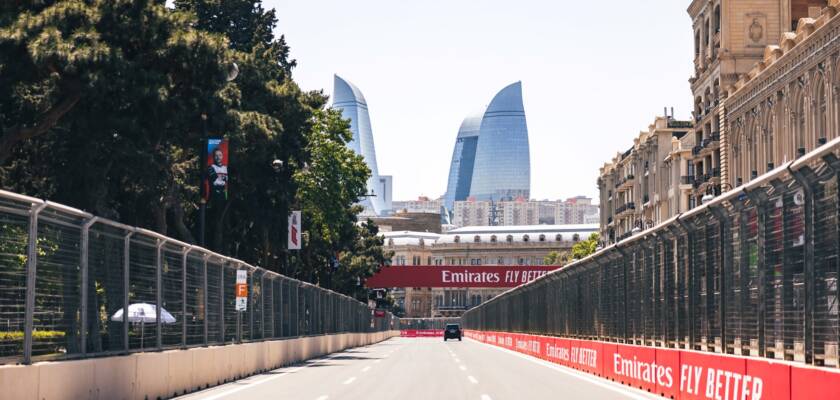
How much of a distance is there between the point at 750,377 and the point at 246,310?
59.8ft

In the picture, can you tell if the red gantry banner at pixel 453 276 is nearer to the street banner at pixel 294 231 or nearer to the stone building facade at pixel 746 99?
the stone building facade at pixel 746 99

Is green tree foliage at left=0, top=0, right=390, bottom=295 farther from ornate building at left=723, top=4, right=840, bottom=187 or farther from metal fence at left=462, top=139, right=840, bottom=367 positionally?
ornate building at left=723, top=4, right=840, bottom=187

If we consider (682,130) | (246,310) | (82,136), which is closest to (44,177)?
(82,136)

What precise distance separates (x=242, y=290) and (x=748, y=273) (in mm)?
16560

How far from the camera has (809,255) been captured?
12695 millimetres

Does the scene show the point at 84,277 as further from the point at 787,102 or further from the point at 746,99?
the point at 746,99

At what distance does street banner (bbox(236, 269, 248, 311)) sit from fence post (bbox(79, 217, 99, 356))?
1296 cm

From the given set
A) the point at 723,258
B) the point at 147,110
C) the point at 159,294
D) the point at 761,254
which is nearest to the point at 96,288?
the point at 159,294

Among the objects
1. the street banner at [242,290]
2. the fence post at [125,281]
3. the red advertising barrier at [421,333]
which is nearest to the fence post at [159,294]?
the fence post at [125,281]

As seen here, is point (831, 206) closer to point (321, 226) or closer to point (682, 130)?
point (321, 226)

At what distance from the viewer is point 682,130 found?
110812 millimetres

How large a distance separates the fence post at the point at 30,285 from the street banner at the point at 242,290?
50.1 ft

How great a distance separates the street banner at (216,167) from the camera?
36.5 m

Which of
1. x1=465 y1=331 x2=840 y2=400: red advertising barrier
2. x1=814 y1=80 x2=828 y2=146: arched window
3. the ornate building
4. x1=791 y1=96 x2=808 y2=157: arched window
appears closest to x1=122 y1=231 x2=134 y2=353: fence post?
x1=465 y1=331 x2=840 y2=400: red advertising barrier
